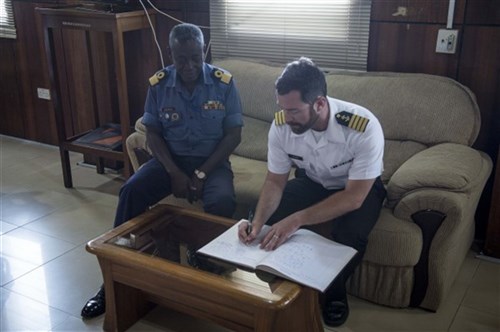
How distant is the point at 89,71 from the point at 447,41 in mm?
2361

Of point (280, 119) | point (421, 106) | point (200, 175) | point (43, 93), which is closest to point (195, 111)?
point (200, 175)

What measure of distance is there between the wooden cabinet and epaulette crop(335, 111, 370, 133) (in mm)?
1580

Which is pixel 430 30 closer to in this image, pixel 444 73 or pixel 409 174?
pixel 444 73

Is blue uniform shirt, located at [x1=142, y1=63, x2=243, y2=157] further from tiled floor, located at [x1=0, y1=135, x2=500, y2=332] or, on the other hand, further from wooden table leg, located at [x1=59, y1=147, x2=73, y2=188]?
wooden table leg, located at [x1=59, y1=147, x2=73, y2=188]

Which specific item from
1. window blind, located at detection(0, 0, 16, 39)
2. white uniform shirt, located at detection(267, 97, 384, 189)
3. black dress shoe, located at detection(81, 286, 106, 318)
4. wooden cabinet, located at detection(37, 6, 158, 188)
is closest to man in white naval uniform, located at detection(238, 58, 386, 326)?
white uniform shirt, located at detection(267, 97, 384, 189)

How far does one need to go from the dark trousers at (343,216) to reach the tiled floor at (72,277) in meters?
0.19

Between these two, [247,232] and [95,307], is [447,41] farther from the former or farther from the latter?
[95,307]

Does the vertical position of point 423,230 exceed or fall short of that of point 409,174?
it falls short

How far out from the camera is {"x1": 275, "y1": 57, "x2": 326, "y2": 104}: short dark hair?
188cm

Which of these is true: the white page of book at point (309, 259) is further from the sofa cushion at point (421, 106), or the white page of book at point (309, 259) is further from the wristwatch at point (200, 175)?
the sofa cushion at point (421, 106)

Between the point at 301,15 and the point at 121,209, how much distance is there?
4.89ft

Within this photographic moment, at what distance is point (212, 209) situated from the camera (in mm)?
2367

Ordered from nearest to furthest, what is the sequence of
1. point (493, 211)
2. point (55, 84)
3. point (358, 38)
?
point (493, 211)
point (358, 38)
point (55, 84)

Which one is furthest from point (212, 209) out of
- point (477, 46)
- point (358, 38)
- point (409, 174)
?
point (477, 46)
